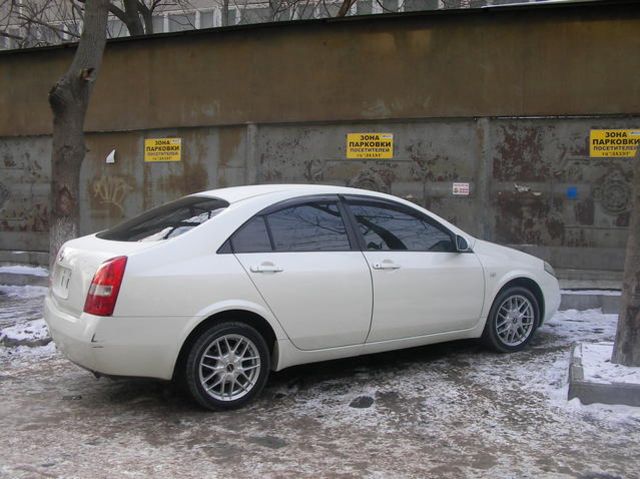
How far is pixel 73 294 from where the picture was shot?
14.5ft

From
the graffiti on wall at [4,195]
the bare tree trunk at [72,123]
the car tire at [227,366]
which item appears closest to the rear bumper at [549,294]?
the car tire at [227,366]

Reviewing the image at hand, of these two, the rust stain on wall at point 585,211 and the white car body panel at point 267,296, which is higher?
the rust stain on wall at point 585,211

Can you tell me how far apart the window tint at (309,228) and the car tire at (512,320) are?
1.71 meters

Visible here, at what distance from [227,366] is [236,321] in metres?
0.32

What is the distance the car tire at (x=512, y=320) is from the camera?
19.1 ft

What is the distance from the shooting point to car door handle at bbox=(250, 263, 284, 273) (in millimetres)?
4544

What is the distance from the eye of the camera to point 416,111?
891cm

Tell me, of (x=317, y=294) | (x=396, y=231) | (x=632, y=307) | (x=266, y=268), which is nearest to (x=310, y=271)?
(x=317, y=294)

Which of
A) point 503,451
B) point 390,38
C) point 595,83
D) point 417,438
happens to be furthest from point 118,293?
point 595,83

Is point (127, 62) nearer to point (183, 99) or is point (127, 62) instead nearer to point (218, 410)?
point (183, 99)

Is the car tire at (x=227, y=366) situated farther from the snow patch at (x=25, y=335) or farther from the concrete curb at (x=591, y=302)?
the concrete curb at (x=591, y=302)

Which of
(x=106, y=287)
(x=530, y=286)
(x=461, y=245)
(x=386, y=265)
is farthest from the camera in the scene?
(x=530, y=286)

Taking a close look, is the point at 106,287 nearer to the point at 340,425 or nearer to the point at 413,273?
the point at 340,425

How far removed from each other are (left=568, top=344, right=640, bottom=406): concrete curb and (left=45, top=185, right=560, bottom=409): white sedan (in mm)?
1193
